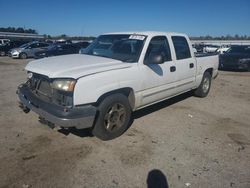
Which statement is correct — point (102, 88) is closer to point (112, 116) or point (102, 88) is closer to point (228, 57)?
point (112, 116)

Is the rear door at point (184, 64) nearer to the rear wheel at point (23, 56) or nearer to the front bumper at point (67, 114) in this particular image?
the front bumper at point (67, 114)

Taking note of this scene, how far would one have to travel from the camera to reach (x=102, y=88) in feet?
13.4

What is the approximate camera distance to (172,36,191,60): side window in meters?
5.94

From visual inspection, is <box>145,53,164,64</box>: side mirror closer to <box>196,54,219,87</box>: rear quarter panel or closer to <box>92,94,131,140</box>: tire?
<box>92,94,131,140</box>: tire

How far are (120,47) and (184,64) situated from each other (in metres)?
1.76

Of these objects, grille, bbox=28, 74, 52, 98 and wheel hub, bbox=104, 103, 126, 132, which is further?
wheel hub, bbox=104, 103, 126, 132

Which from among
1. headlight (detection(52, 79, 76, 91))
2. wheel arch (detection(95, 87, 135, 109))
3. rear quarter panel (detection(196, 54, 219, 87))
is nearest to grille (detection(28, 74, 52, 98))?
headlight (detection(52, 79, 76, 91))

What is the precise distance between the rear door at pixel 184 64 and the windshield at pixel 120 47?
1.19m

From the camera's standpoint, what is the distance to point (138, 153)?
416cm

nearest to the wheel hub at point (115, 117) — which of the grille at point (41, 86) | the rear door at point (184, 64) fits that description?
the grille at point (41, 86)

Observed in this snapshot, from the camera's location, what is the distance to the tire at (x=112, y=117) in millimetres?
4254

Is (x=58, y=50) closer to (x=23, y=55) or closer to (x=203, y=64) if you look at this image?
(x=23, y=55)

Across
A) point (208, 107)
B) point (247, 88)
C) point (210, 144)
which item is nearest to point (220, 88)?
point (247, 88)

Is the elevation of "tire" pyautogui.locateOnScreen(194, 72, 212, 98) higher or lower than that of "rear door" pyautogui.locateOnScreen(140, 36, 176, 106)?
lower
